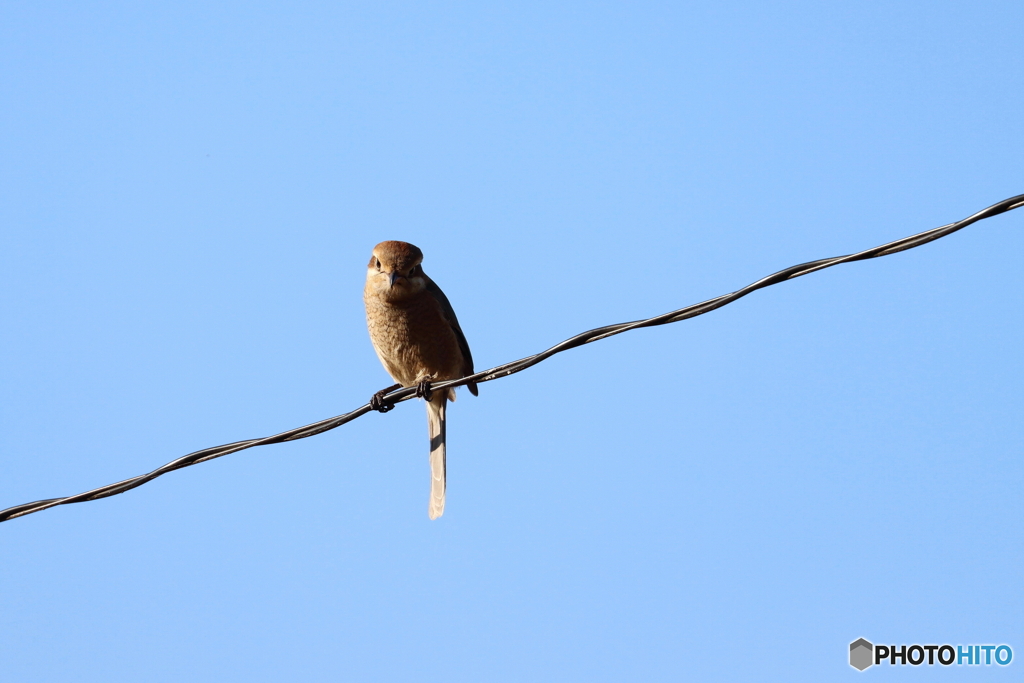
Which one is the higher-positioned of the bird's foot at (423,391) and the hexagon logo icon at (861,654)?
the bird's foot at (423,391)

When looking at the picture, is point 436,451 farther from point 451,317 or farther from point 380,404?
point 380,404

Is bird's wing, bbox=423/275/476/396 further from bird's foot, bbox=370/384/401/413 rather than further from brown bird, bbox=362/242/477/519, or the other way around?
bird's foot, bbox=370/384/401/413

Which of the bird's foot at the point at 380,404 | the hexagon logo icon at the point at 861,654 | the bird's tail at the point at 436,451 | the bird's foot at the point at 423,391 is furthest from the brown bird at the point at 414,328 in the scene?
the hexagon logo icon at the point at 861,654

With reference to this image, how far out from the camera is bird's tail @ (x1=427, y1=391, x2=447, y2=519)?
7.75 meters

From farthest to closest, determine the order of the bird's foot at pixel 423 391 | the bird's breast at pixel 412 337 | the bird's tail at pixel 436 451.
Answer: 1. the bird's tail at pixel 436 451
2. the bird's breast at pixel 412 337
3. the bird's foot at pixel 423 391

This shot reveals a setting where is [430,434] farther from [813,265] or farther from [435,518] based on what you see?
[813,265]

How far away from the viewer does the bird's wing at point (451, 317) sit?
7863 mm

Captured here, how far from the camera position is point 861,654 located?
27.6ft

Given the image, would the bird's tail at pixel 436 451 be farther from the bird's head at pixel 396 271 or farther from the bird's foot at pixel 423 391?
the bird's foot at pixel 423 391

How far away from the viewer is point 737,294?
4059 millimetres

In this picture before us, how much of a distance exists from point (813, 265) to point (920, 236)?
0.38 meters

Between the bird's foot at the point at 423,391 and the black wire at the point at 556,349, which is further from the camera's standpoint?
the bird's foot at the point at 423,391

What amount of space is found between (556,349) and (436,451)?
3.60m

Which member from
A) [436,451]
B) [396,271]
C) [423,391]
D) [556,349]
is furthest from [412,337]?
[556,349]
